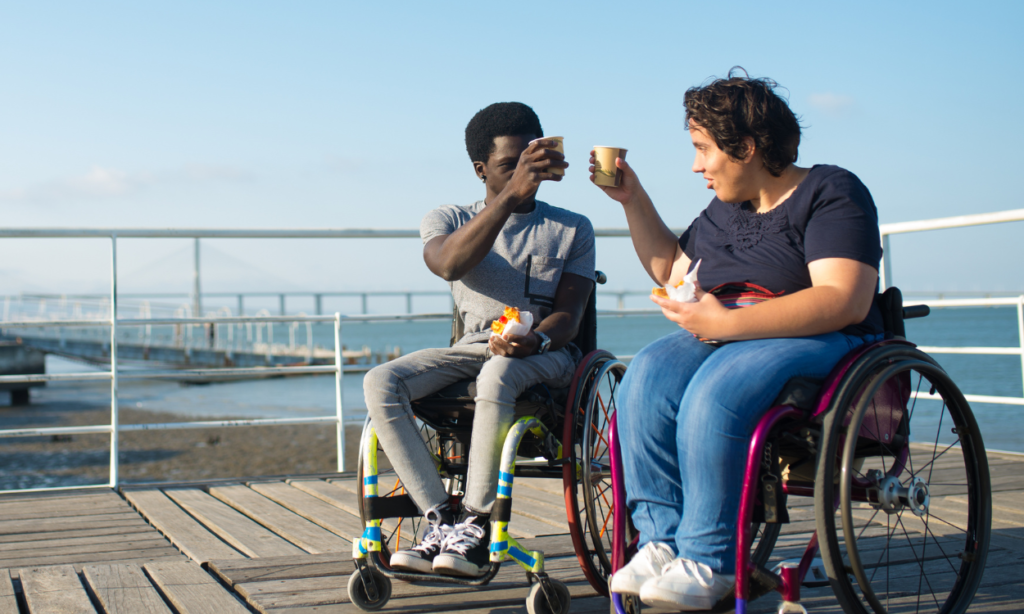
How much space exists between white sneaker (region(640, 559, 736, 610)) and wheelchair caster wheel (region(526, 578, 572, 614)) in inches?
13.4

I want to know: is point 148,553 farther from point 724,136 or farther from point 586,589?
point 724,136

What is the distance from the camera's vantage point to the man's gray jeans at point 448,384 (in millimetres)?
1506

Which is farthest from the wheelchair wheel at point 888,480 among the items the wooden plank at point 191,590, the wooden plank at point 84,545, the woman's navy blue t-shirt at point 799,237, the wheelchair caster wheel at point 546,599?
the wooden plank at point 84,545

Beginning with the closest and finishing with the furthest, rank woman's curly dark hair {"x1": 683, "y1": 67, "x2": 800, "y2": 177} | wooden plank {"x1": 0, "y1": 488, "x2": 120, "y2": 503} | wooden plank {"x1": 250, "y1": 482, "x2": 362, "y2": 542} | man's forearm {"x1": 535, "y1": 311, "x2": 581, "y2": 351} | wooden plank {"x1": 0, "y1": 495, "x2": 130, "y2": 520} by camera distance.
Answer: woman's curly dark hair {"x1": 683, "y1": 67, "x2": 800, "y2": 177} → man's forearm {"x1": 535, "y1": 311, "x2": 581, "y2": 351} → wooden plank {"x1": 250, "y1": 482, "x2": 362, "y2": 542} → wooden plank {"x1": 0, "y1": 495, "x2": 130, "y2": 520} → wooden plank {"x1": 0, "y1": 488, "x2": 120, "y2": 503}

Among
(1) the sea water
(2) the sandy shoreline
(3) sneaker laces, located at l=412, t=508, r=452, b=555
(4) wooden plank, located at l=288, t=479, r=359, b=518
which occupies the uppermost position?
(3) sneaker laces, located at l=412, t=508, r=452, b=555

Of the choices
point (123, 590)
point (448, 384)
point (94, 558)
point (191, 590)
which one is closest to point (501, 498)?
point (448, 384)

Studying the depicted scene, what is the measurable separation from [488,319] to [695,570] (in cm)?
79

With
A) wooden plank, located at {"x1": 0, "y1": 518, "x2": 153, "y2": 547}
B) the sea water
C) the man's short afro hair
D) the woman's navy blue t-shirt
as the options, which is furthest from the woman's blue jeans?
the sea water

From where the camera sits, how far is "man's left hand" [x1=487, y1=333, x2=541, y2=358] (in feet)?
5.18

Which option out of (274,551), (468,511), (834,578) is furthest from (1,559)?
(834,578)

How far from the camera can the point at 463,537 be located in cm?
147

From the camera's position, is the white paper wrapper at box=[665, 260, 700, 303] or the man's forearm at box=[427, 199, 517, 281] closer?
the white paper wrapper at box=[665, 260, 700, 303]

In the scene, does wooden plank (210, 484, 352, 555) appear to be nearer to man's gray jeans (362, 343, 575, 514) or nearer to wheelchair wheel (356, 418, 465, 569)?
wheelchair wheel (356, 418, 465, 569)

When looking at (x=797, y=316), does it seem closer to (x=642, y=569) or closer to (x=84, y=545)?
(x=642, y=569)
